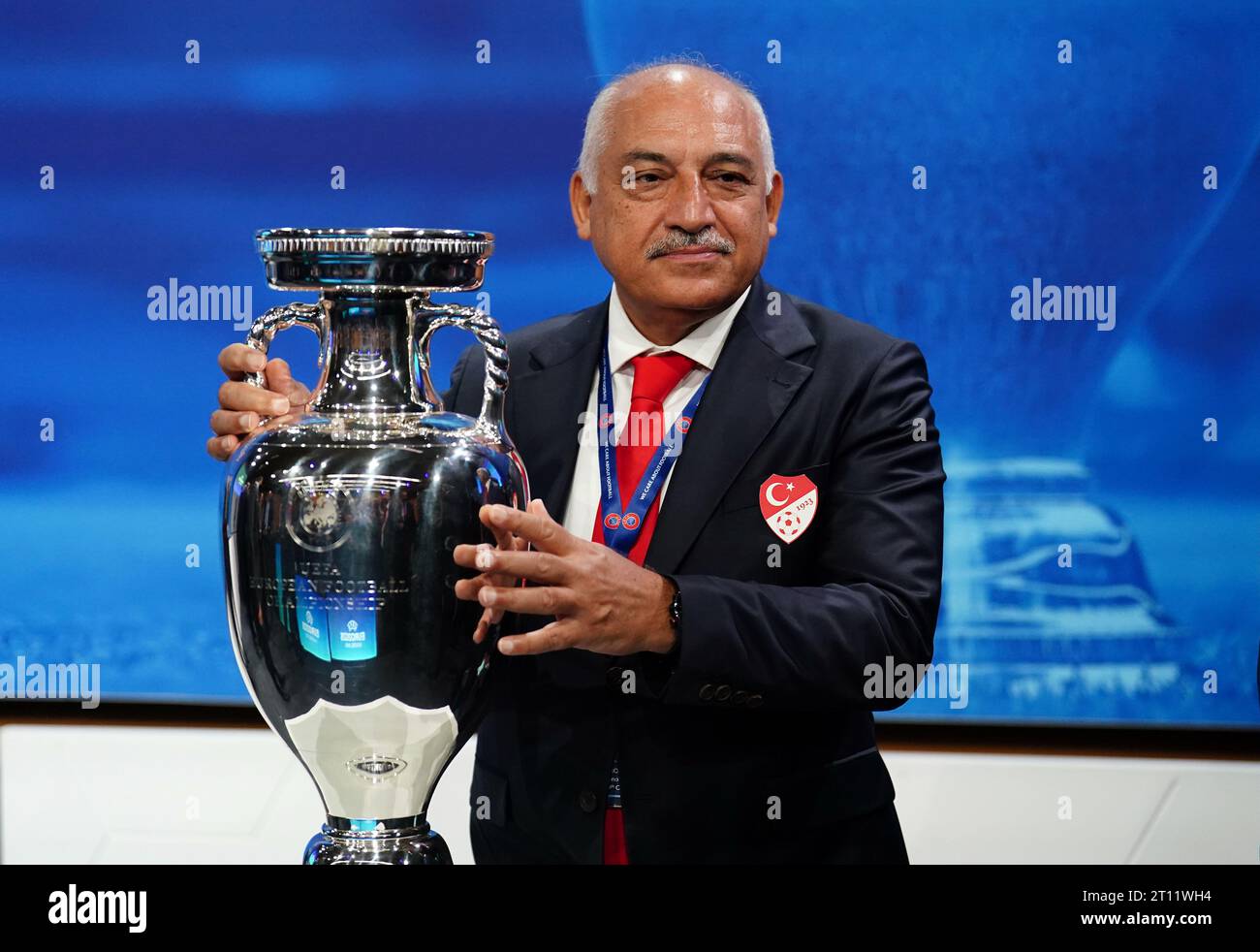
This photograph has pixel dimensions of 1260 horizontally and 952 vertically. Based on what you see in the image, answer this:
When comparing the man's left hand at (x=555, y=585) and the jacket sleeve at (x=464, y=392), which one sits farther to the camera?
the jacket sleeve at (x=464, y=392)

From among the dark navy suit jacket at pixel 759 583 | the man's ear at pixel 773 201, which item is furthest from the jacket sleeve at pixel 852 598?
the man's ear at pixel 773 201

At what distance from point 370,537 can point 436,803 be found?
2267 millimetres

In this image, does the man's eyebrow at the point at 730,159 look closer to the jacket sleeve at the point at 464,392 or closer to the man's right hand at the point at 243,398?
the jacket sleeve at the point at 464,392

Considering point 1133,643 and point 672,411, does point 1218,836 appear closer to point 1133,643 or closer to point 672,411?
point 1133,643

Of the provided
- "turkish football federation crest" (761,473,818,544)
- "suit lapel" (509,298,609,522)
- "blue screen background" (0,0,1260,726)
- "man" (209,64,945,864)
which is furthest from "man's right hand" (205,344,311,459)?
"blue screen background" (0,0,1260,726)

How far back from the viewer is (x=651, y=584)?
1326 millimetres

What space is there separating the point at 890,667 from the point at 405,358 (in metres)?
0.63

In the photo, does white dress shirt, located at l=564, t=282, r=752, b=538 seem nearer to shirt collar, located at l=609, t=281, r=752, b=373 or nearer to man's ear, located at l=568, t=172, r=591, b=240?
shirt collar, located at l=609, t=281, r=752, b=373

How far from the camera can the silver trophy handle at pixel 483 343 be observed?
1290mm

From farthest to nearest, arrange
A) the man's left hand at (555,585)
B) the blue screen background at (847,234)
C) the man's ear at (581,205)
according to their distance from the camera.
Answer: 1. the blue screen background at (847,234)
2. the man's ear at (581,205)
3. the man's left hand at (555,585)

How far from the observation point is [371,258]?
4.08ft

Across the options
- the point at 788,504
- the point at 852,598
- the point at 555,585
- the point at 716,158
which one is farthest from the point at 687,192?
the point at 555,585

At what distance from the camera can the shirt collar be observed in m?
1.74
